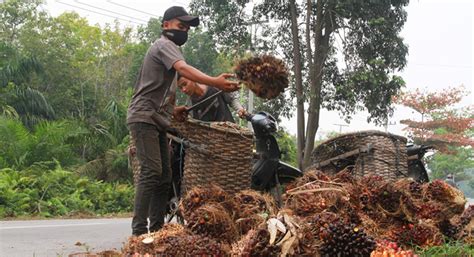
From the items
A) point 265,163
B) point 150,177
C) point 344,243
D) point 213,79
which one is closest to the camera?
point 344,243

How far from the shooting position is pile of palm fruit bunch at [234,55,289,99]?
455 centimetres

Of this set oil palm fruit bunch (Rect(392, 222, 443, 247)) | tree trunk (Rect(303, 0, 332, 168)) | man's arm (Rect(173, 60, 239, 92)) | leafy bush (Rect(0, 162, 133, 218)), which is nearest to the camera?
oil palm fruit bunch (Rect(392, 222, 443, 247))

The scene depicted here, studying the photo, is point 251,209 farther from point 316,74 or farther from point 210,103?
point 316,74

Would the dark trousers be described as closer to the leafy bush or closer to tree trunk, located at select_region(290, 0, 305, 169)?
the leafy bush

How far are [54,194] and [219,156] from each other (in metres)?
→ 10.9

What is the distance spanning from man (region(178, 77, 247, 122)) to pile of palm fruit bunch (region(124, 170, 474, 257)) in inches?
57.9

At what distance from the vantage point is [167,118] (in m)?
5.11

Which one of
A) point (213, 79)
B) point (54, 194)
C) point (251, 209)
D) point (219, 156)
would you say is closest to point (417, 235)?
point (251, 209)

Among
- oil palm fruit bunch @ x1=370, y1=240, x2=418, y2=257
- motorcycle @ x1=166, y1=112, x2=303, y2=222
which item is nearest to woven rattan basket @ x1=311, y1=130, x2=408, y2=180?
motorcycle @ x1=166, y1=112, x2=303, y2=222

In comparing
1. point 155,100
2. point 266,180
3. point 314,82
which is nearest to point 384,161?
point 266,180

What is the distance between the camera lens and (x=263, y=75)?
4551 mm

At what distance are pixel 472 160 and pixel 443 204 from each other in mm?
52295

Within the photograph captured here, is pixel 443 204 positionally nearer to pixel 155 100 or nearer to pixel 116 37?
pixel 155 100

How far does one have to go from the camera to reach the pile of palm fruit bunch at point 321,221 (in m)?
3.05
